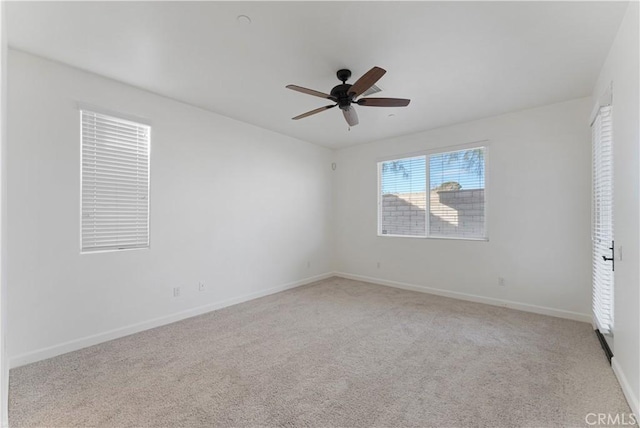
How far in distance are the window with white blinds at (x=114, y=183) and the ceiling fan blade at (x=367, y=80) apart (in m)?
2.40

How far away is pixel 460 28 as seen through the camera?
214 centimetres

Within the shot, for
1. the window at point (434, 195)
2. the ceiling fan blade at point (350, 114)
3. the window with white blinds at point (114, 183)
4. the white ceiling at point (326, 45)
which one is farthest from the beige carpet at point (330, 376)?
the white ceiling at point (326, 45)

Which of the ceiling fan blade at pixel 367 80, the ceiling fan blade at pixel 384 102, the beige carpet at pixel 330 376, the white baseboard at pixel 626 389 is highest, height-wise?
the ceiling fan blade at pixel 367 80

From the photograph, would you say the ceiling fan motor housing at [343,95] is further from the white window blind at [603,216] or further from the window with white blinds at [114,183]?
the white window blind at [603,216]

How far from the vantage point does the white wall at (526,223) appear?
3.45m

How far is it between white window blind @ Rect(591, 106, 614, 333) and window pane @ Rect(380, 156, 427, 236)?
7.10ft

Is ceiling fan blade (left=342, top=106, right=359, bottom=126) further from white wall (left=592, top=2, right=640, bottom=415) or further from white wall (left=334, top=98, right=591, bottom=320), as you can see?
white wall (left=334, top=98, right=591, bottom=320)

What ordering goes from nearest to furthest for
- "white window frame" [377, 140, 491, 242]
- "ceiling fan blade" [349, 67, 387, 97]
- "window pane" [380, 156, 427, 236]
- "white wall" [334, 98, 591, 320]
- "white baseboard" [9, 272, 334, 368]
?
1. "ceiling fan blade" [349, 67, 387, 97]
2. "white baseboard" [9, 272, 334, 368]
3. "white wall" [334, 98, 591, 320]
4. "white window frame" [377, 140, 491, 242]
5. "window pane" [380, 156, 427, 236]

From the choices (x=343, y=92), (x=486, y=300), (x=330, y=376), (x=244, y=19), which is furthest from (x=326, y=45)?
(x=486, y=300)

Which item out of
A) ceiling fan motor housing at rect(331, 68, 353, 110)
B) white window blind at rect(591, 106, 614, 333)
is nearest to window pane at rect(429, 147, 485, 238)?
white window blind at rect(591, 106, 614, 333)

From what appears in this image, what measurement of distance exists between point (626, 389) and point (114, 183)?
15.3 feet

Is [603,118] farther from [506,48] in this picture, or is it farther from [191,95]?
[191,95]

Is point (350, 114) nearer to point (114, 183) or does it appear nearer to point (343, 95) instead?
point (343, 95)

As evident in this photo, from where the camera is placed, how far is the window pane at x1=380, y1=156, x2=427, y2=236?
484 cm
